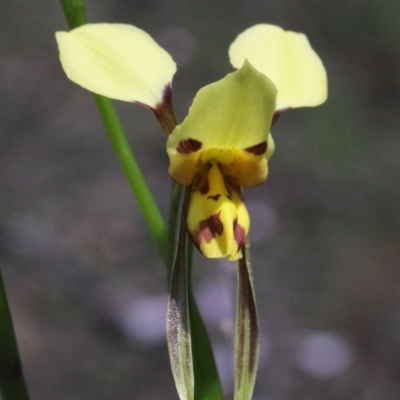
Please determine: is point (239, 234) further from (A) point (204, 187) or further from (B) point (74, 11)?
(B) point (74, 11)

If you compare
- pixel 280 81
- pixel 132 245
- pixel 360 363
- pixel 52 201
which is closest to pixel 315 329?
pixel 360 363

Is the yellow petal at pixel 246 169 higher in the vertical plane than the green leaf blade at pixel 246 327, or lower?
higher

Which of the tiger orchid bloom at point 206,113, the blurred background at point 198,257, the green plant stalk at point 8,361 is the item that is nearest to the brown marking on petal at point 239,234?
the tiger orchid bloom at point 206,113

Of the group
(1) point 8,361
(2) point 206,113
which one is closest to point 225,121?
(2) point 206,113

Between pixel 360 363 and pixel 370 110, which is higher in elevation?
pixel 370 110

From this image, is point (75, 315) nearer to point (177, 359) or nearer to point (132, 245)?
point (132, 245)

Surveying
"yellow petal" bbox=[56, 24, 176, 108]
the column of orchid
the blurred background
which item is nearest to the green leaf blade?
the column of orchid

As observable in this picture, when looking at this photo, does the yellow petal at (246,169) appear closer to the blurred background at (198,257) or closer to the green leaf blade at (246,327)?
the green leaf blade at (246,327)
